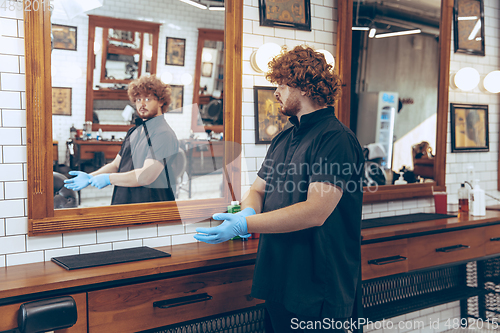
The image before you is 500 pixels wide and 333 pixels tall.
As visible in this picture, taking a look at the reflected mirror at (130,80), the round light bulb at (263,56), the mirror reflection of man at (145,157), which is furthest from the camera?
the round light bulb at (263,56)

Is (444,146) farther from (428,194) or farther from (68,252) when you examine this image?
(68,252)

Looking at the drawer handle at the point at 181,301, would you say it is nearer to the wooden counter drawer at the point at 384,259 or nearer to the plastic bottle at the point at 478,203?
the wooden counter drawer at the point at 384,259

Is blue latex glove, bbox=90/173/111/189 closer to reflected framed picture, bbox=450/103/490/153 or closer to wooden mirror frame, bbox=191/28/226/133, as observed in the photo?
wooden mirror frame, bbox=191/28/226/133

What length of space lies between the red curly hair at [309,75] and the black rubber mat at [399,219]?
119 centimetres

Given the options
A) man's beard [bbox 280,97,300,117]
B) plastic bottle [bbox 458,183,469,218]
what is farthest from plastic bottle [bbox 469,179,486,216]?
man's beard [bbox 280,97,300,117]

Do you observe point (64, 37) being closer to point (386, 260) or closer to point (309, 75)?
point (309, 75)

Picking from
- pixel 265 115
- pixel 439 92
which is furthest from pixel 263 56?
pixel 439 92

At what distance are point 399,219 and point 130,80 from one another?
202cm

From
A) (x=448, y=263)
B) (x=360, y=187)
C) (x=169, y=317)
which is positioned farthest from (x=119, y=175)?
(x=448, y=263)

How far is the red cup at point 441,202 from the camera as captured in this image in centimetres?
321

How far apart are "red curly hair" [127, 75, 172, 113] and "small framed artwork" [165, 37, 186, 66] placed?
12cm

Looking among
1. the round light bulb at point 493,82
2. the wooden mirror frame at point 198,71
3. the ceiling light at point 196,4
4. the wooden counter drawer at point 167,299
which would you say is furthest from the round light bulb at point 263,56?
the round light bulb at point 493,82

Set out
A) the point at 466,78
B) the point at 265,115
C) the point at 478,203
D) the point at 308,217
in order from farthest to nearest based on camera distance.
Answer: the point at 466,78, the point at 478,203, the point at 265,115, the point at 308,217

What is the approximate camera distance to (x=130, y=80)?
6.89 ft
